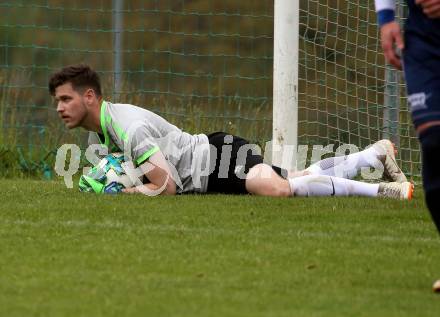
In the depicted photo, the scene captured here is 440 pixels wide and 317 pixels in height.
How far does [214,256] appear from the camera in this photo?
613 centimetres

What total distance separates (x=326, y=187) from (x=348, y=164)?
1.41ft

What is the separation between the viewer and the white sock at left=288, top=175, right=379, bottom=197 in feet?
28.4

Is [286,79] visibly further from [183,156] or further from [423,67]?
[423,67]

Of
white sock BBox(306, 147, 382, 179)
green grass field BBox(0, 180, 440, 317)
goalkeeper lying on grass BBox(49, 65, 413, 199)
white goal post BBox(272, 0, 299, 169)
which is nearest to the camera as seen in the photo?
green grass field BBox(0, 180, 440, 317)

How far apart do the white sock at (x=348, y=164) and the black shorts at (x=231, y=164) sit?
354 mm

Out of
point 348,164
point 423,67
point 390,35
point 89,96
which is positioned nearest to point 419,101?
point 423,67

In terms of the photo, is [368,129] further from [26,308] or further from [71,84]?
[26,308]

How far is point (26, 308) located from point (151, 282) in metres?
0.71

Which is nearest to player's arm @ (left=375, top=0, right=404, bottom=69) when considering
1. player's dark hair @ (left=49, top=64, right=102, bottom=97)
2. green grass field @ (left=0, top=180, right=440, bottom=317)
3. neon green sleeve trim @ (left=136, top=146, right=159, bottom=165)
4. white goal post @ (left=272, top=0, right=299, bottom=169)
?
green grass field @ (left=0, top=180, right=440, bottom=317)

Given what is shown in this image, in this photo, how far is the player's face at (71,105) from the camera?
845 centimetres

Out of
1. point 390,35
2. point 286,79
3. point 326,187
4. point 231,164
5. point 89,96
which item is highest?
point 286,79

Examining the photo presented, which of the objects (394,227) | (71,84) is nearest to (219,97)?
(71,84)

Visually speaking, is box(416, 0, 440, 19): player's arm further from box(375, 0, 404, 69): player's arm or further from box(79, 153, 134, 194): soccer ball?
box(79, 153, 134, 194): soccer ball

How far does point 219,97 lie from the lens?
11.9 m
